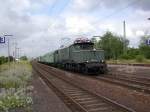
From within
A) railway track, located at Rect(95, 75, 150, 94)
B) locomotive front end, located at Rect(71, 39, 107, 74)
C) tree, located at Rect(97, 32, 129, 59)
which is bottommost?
railway track, located at Rect(95, 75, 150, 94)

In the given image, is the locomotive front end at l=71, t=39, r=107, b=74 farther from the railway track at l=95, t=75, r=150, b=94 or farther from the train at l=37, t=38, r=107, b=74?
the railway track at l=95, t=75, r=150, b=94

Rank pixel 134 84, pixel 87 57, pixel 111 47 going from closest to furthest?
pixel 134 84, pixel 87 57, pixel 111 47

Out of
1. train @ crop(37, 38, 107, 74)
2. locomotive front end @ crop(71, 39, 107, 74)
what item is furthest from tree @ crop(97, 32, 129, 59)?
locomotive front end @ crop(71, 39, 107, 74)

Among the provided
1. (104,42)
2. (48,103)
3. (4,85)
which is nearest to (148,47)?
(104,42)

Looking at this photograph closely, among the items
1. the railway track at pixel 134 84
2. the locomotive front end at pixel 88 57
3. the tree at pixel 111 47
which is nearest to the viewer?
the railway track at pixel 134 84

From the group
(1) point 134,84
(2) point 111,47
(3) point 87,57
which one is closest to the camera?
(1) point 134,84

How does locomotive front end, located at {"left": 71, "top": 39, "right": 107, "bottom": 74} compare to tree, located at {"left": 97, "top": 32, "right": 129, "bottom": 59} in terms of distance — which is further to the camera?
tree, located at {"left": 97, "top": 32, "right": 129, "bottom": 59}

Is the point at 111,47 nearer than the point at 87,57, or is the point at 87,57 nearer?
the point at 87,57

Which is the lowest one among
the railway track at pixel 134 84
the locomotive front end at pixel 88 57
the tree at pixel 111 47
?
the railway track at pixel 134 84

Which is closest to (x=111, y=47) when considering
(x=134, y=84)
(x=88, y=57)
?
(x=88, y=57)

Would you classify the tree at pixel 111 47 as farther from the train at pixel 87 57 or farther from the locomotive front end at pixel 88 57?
the locomotive front end at pixel 88 57

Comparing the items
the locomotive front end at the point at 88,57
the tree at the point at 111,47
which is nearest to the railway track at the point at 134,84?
the locomotive front end at the point at 88,57

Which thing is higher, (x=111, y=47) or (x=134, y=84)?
(x=111, y=47)

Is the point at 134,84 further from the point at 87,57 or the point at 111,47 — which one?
the point at 111,47
